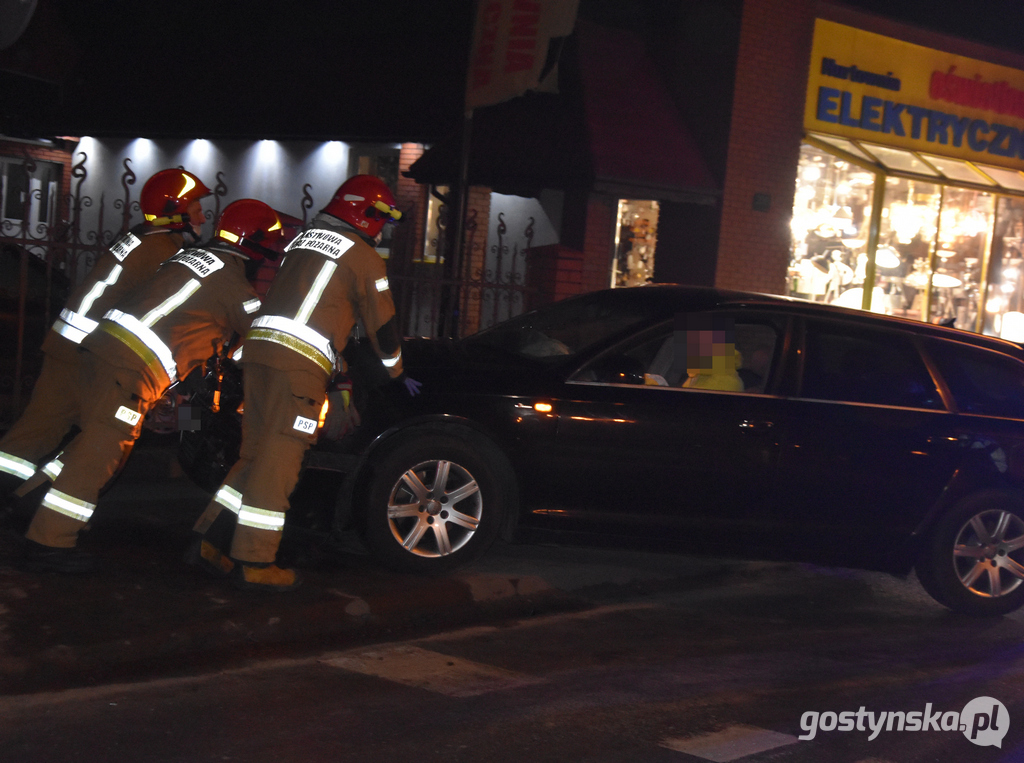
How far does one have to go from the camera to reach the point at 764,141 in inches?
510

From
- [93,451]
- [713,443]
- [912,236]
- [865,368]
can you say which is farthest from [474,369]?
[912,236]

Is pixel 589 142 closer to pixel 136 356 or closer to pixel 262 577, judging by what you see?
pixel 136 356

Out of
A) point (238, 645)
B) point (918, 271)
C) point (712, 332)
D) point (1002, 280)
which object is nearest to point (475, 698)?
point (238, 645)

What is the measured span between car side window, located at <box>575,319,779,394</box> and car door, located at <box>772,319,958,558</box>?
0.74 ft

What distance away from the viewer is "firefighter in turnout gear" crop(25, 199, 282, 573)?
207 inches

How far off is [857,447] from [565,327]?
1783 millimetres

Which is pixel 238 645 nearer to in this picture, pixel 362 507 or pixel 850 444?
pixel 362 507

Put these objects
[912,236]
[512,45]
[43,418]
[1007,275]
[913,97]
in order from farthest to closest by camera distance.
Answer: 1. [1007,275]
2. [912,236]
3. [913,97]
4. [512,45]
5. [43,418]

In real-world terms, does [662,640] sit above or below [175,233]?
below

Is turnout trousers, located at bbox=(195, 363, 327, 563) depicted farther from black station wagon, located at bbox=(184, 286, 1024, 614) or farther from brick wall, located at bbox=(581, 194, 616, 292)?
brick wall, located at bbox=(581, 194, 616, 292)

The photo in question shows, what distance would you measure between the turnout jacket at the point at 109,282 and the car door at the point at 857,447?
3434 mm

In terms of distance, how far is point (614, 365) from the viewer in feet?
20.1

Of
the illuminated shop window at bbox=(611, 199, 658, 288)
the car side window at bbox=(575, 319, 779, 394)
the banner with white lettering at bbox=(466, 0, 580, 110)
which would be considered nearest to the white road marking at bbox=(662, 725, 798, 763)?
the car side window at bbox=(575, 319, 779, 394)

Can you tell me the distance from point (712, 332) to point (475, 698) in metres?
2.70
